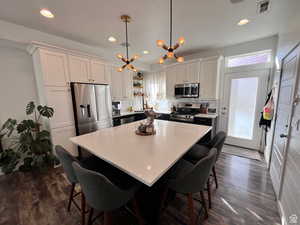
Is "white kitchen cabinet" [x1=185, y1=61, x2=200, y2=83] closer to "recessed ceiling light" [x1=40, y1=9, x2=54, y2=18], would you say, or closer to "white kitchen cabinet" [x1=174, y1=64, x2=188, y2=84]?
"white kitchen cabinet" [x1=174, y1=64, x2=188, y2=84]

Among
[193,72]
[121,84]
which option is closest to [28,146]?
[121,84]

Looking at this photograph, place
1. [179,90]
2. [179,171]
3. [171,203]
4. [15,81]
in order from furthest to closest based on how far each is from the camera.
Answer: [179,90] → [15,81] → [171,203] → [179,171]

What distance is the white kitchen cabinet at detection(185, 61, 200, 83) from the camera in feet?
12.3

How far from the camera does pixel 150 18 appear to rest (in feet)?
7.09

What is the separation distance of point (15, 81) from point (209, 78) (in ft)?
15.0

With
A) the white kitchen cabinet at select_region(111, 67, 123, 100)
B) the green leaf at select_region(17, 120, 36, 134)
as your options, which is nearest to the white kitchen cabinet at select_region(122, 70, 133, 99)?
the white kitchen cabinet at select_region(111, 67, 123, 100)

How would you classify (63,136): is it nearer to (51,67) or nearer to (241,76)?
(51,67)

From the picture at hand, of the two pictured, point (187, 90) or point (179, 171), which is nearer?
point (179, 171)

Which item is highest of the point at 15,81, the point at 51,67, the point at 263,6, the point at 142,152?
the point at 263,6

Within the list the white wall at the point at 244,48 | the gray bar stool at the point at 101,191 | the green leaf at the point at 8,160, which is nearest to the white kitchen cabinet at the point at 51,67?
the green leaf at the point at 8,160

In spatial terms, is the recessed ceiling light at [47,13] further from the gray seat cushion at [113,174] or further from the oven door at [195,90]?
the oven door at [195,90]

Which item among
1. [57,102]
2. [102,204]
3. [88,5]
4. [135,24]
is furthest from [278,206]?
[57,102]

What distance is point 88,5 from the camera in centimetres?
183

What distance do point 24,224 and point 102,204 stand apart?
1352 millimetres
